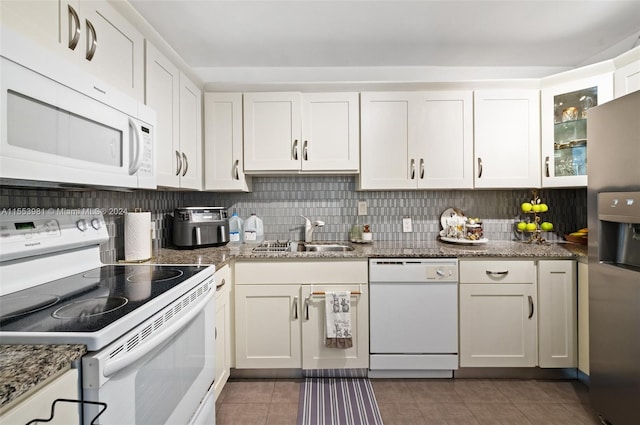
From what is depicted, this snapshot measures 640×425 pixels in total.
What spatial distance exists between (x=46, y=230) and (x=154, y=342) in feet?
2.40

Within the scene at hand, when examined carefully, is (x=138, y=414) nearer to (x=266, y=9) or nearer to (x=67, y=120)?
(x=67, y=120)

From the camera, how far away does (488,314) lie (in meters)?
2.21

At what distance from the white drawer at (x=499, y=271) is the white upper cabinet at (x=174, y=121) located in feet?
6.40

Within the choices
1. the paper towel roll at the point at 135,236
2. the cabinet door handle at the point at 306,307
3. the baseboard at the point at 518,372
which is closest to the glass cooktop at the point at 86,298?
the paper towel roll at the point at 135,236

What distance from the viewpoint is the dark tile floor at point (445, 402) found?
1.83 m

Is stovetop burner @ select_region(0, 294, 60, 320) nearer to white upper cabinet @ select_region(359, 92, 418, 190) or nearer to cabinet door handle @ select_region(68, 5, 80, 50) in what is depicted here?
cabinet door handle @ select_region(68, 5, 80, 50)

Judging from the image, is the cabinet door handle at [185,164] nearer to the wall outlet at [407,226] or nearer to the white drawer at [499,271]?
the wall outlet at [407,226]

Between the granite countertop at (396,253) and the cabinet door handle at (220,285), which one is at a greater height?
the granite countertop at (396,253)

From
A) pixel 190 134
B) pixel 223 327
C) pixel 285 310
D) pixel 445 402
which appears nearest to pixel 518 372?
pixel 445 402

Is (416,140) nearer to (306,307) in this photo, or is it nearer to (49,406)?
(306,307)

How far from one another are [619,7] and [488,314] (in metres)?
2.05

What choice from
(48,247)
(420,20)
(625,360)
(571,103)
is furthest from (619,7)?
(48,247)

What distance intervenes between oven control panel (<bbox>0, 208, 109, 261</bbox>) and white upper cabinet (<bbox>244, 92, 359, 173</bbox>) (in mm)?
1186

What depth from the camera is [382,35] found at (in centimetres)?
229
